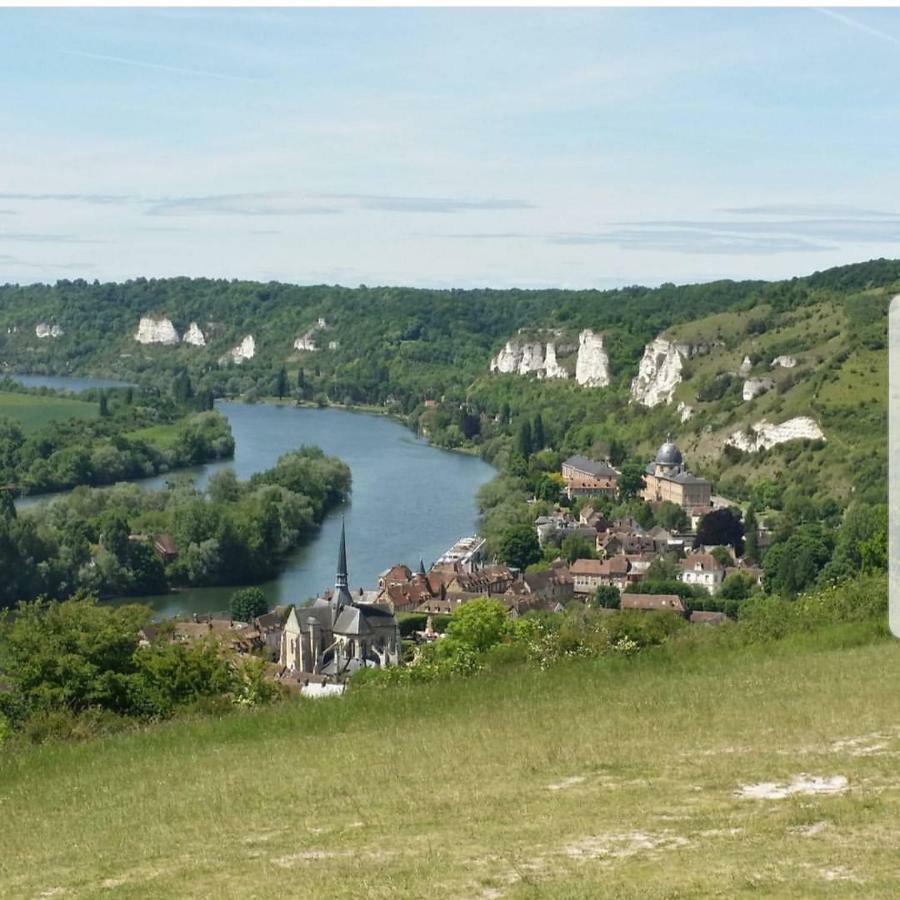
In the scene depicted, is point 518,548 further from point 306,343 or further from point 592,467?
point 306,343

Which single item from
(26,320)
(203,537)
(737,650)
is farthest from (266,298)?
(737,650)

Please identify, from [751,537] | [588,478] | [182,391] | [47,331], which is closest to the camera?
[751,537]

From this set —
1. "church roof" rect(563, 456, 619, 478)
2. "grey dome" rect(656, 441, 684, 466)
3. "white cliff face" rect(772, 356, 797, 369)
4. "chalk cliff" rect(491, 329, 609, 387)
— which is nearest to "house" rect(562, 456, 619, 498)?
"church roof" rect(563, 456, 619, 478)

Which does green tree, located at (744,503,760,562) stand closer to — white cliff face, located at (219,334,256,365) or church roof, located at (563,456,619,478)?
church roof, located at (563,456,619,478)

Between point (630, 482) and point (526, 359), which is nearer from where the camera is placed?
point (630, 482)

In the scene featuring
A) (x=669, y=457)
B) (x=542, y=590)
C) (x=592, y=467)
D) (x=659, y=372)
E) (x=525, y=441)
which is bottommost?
(x=542, y=590)

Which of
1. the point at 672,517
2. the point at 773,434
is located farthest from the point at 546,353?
the point at 672,517
